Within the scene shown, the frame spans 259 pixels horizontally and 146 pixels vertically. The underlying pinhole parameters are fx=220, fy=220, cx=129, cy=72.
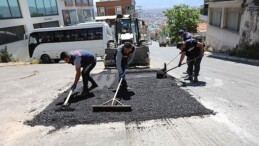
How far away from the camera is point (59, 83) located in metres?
8.05

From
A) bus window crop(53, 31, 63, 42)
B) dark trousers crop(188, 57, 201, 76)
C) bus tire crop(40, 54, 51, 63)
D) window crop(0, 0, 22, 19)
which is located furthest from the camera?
window crop(0, 0, 22, 19)

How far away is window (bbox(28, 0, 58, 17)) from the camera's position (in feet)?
76.4

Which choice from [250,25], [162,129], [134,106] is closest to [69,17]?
[250,25]

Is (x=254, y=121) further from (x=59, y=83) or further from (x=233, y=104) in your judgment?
(x=59, y=83)

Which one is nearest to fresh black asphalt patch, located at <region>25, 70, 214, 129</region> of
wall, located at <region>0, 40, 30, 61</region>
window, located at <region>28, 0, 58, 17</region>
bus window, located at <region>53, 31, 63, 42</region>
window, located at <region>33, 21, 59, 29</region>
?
bus window, located at <region>53, 31, 63, 42</region>

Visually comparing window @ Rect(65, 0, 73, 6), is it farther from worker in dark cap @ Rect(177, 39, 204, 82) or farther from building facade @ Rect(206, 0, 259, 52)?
worker in dark cap @ Rect(177, 39, 204, 82)

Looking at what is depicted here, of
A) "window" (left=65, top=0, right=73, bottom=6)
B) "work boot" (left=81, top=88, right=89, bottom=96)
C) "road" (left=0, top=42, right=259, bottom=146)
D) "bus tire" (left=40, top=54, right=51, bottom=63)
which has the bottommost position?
"bus tire" (left=40, top=54, right=51, bottom=63)

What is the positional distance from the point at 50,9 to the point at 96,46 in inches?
572

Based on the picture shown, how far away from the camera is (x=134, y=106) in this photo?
519cm

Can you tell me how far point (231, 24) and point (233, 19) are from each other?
541 millimetres

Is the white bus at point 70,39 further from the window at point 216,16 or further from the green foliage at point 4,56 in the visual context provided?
the window at point 216,16

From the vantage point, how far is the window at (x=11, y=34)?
18366 millimetres

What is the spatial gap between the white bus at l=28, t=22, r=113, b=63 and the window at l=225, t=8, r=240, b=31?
9646 millimetres

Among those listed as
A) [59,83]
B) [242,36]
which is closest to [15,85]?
[59,83]
